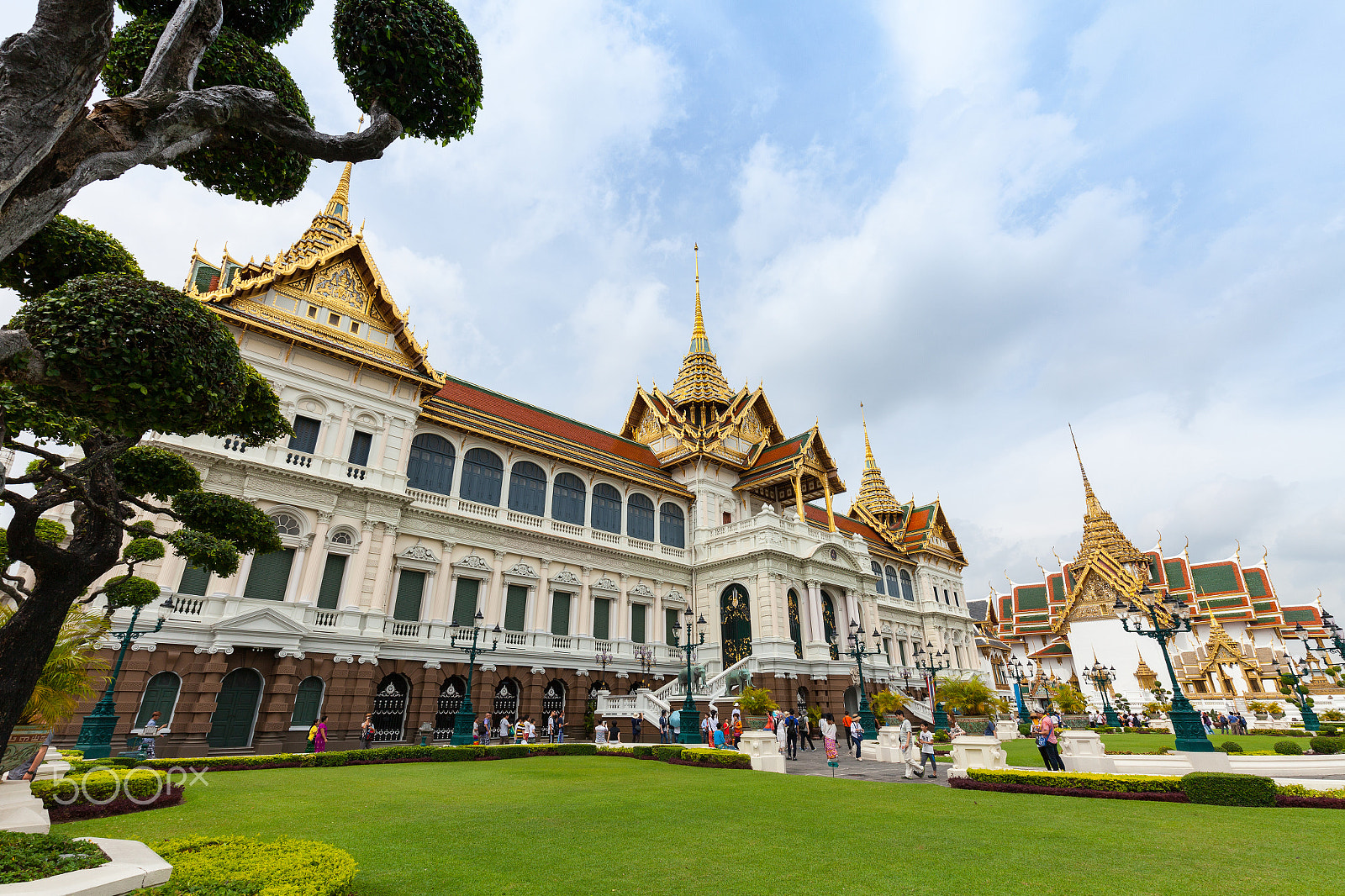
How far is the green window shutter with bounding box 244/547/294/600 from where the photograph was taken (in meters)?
19.3

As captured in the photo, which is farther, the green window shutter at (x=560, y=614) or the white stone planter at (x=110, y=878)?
the green window shutter at (x=560, y=614)

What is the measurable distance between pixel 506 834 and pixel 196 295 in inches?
782

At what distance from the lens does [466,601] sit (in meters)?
24.5

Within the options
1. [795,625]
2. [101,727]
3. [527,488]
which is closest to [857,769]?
[795,625]

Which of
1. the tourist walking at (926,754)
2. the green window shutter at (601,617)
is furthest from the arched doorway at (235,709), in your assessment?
the tourist walking at (926,754)

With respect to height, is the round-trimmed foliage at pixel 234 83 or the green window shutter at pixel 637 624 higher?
the round-trimmed foliage at pixel 234 83

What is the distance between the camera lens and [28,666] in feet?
24.2

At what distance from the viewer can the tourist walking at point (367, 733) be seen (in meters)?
18.9

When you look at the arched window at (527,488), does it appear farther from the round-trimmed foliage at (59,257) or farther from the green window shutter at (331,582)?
the round-trimmed foliage at (59,257)

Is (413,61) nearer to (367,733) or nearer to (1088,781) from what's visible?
(1088,781)

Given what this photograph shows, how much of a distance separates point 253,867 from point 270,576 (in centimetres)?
1728

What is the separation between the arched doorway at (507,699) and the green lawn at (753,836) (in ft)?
39.1

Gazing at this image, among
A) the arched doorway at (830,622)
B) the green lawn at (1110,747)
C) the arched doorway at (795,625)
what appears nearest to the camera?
the green lawn at (1110,747)

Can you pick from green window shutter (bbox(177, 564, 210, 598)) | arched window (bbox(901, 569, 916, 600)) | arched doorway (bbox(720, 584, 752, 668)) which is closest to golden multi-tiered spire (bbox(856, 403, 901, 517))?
arched window (bbox(901, 569, 916, 600))
